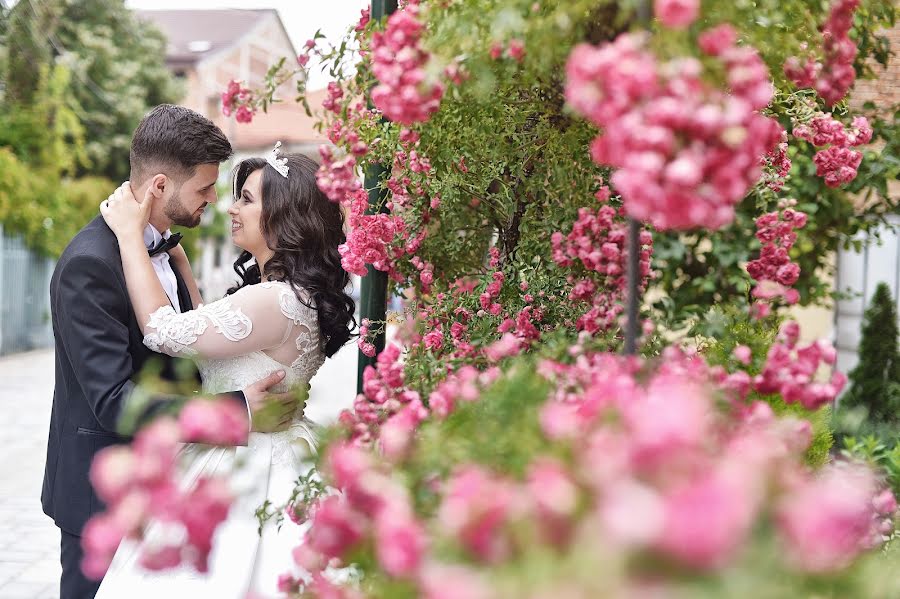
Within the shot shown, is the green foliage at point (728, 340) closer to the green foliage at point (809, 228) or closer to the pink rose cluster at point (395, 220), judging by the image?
the pink rose cluster at point (395, 220)

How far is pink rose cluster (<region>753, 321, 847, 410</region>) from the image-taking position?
1.52m

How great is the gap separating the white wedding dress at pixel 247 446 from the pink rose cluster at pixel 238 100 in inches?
29.2

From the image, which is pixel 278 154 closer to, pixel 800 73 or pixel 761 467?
pixel 800 73

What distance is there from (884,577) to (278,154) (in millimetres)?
2597

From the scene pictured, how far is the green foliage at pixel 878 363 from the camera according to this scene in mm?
6828

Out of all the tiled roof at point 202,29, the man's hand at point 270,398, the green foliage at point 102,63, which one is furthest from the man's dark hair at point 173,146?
the tiled roof at point 202,29

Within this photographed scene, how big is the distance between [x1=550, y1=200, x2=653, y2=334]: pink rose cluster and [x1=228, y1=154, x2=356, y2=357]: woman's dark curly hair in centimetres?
109

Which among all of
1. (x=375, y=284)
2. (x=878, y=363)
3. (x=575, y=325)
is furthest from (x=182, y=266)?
(x=878, y=363)

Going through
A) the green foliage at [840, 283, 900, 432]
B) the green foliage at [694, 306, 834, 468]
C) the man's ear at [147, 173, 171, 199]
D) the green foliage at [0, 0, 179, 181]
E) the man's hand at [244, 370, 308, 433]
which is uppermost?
the green foliage at [0, 0, 179, 181]

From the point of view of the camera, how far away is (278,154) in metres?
3.21

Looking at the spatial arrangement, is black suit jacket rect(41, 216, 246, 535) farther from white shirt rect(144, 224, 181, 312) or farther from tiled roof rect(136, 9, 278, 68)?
tiled roof rect(136, 9, 278, 68)

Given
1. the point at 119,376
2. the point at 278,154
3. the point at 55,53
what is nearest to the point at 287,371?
the point at 119,376

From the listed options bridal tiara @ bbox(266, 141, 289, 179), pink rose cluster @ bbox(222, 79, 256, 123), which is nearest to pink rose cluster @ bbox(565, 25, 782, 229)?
pink rose cluster @ bbox(222, 79, 256, 123)

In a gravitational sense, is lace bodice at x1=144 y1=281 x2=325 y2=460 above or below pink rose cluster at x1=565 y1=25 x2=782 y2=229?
below
